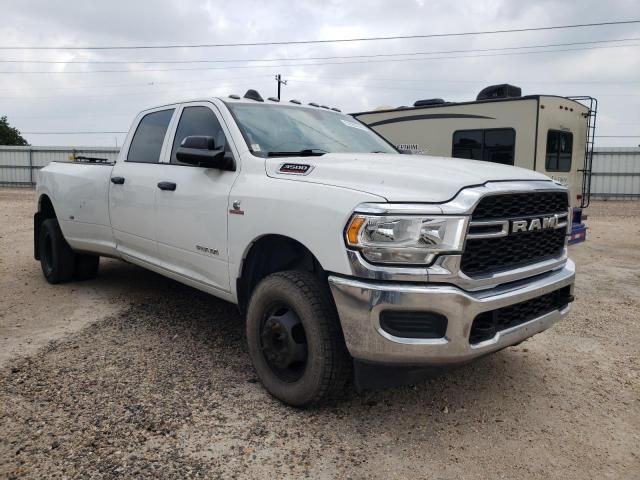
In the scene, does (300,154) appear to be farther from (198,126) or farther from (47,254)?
(47,254)

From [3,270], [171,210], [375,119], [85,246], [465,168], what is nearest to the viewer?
[465,168]

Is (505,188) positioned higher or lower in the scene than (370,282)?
higher

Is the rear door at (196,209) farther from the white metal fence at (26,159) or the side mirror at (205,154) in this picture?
the white metal fence at (26,159)

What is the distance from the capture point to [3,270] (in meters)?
7.05

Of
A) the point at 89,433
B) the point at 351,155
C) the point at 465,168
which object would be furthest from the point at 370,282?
the point at 89,433

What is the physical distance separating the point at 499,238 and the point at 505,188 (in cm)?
26

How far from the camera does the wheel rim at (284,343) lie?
3092mm

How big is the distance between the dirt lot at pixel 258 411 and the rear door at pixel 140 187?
2.35ft

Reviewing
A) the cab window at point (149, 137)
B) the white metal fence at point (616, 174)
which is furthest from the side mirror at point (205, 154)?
the white metal fence at point (616, 174)

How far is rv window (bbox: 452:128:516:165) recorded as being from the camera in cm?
978

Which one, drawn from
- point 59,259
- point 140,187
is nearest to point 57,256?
point 59,259

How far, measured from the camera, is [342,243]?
273 centimetres

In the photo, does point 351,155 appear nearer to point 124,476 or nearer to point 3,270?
point 124,476

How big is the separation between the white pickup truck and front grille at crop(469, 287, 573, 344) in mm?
11
